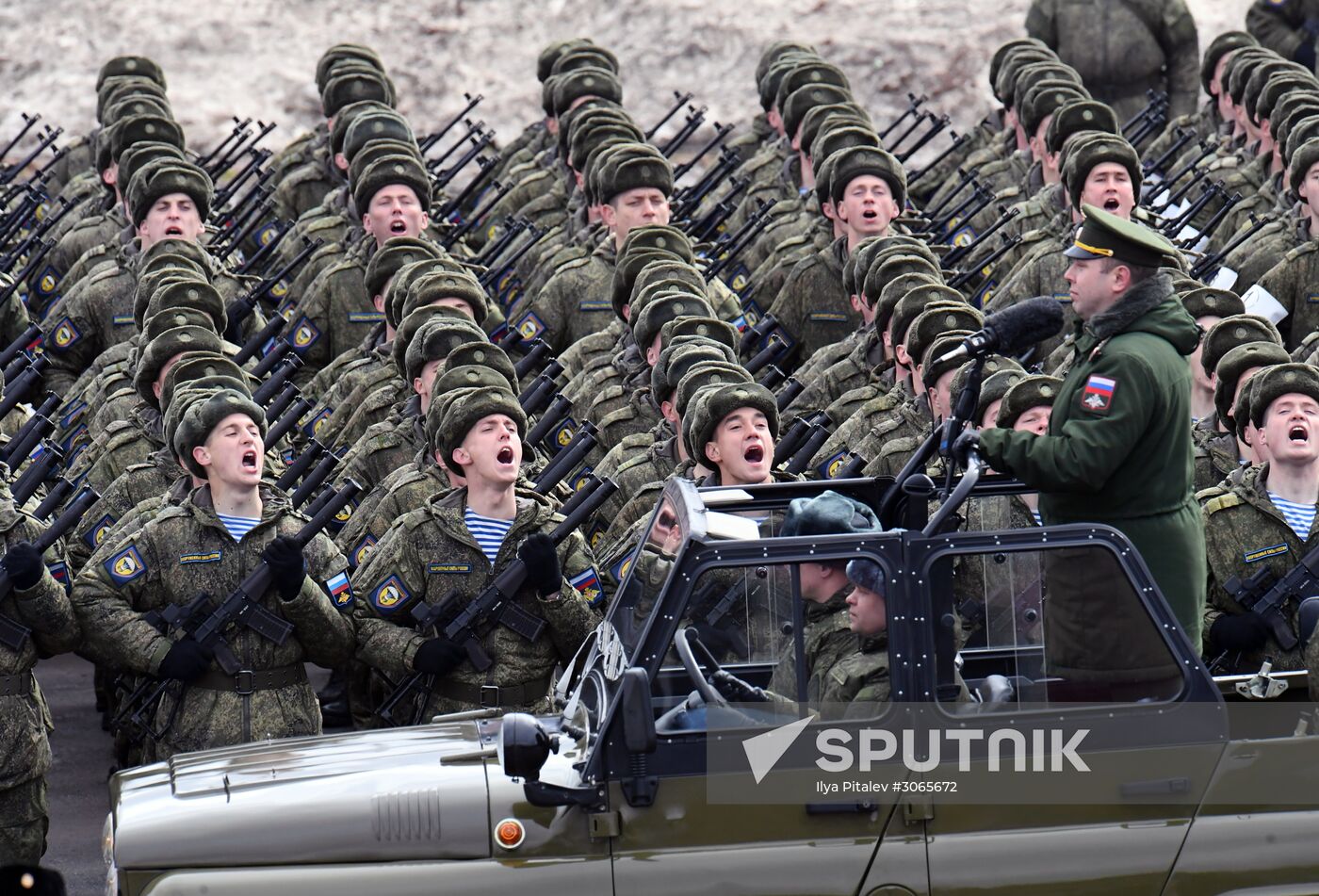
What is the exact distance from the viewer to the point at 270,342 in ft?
46.9

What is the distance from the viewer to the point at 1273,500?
31.4 feet

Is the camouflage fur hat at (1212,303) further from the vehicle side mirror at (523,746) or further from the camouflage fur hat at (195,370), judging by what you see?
the vehicle side mirror at (523,746)

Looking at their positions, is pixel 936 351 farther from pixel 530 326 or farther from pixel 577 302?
pixel 577 302

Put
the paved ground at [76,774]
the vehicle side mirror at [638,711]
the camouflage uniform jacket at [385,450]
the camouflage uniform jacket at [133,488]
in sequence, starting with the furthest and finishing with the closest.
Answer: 1. the camouflage uniform jacket at [385,450]
2. the camouflage uniform jacket at [133,488]
3. the paved ground at [76,774]
4. the vehicle side mirror at [638,711]

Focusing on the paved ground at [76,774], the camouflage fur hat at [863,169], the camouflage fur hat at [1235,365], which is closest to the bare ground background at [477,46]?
the camouflage fur hat at [863,169]

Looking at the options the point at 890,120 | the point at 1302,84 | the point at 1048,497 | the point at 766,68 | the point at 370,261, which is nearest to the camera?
the point at 1048,497

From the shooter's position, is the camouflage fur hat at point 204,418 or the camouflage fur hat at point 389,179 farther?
the camouflage fur hat at point 389,179

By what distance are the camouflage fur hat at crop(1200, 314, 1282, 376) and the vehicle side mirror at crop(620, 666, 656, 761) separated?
5.30 meters

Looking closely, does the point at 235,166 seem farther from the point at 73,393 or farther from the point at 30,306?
the point at 73,393

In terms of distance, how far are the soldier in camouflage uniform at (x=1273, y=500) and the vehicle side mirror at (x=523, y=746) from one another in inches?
140

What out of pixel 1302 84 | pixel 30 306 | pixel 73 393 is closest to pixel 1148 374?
pixel 73 393

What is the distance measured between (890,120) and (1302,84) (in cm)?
579

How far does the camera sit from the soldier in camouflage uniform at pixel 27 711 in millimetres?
9383

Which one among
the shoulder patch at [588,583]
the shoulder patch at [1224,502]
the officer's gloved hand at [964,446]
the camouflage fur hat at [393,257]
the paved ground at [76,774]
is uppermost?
the camouflage fur hat at [393,257]
